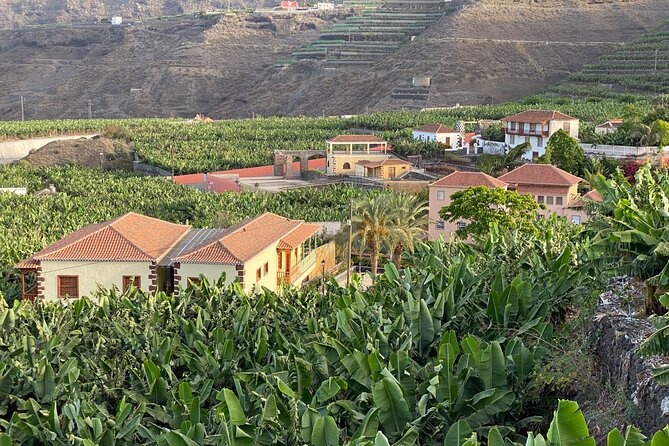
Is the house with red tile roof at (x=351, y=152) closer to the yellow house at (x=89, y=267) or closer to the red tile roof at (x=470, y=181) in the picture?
the red tile roof at (x=470, y=181)

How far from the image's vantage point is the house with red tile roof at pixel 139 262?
92.3 feet

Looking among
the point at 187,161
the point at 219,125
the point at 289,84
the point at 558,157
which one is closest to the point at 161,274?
the point at 558,157

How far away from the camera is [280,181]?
6794 cm

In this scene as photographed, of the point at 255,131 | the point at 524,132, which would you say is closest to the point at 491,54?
the point at 255,131

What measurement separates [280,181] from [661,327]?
57.1 metres

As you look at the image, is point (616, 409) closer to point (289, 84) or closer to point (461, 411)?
point (461, 411)

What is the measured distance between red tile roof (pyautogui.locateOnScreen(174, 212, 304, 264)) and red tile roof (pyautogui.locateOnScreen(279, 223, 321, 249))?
0.15 metres

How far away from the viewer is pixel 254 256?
28.6 meters

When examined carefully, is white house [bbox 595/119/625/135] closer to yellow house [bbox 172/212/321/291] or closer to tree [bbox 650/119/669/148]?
tree [bbox 650/119/669/148]

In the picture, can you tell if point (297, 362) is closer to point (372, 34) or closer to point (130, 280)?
point (130, 280)

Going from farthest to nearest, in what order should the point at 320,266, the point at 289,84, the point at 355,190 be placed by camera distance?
the point at 289,84, the point at 355,190, the point at 320,266

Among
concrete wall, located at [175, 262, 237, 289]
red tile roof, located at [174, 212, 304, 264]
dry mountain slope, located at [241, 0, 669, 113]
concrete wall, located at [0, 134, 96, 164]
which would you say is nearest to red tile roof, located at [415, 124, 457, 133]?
dry mountain slope, located at [241, 0, 669, 113]

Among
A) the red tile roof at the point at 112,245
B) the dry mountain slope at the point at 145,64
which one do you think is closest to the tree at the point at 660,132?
the red tile roof at the point at 112,245

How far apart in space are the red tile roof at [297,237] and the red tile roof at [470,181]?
36.1 feet
